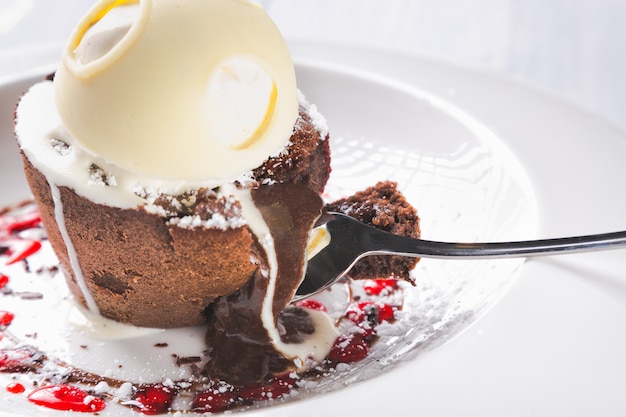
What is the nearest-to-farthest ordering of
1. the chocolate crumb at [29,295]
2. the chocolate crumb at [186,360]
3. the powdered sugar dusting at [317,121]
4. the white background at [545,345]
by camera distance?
the white background at [545,345], the chocolate crumb at [186,360], the powdered sugar dusting at [317,121], the chocolate crumb at [29,295]

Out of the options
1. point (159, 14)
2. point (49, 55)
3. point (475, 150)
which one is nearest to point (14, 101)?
point (49, 55)

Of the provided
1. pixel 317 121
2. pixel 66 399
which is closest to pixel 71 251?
pixel 66 399

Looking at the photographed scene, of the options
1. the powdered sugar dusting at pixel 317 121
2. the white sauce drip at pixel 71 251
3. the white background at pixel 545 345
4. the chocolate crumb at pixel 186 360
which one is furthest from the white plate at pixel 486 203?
the white sauce drip at pixel 71 251

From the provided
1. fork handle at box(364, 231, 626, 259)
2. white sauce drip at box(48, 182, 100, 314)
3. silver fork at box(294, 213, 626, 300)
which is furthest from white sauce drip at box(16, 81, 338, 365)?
fork handle at box(364, 231, 626, 259)

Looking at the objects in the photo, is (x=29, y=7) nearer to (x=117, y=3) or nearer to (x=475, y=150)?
(x=117, y=3)

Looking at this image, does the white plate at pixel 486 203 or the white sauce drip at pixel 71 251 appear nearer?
the white plate at pixel 486 203

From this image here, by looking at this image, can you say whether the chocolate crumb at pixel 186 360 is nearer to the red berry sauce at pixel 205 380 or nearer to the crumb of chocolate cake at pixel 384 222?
the red berry sauce at pixel 205 380
